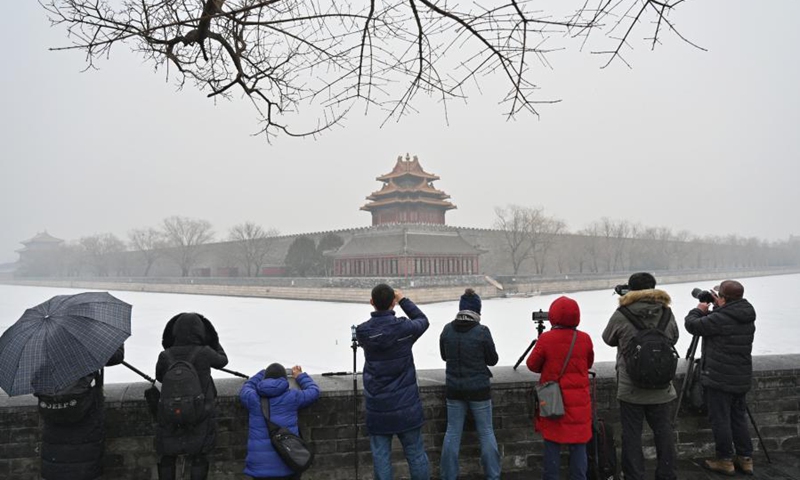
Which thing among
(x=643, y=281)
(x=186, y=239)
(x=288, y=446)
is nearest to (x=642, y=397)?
(x=643, y=281)

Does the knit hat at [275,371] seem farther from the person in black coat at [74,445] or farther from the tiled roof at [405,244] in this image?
the tiled roof at [405,244]

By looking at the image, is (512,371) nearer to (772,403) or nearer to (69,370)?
(772,403)

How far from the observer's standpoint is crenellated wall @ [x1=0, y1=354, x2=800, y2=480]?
2.90 m

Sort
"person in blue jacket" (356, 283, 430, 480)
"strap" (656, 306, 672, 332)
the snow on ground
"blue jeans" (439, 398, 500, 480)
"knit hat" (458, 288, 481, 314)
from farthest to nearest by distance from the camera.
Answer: the snow on ground → "knit hat" (458, 288, 481, 314) → "blue jeans" (439, 398, 500, 480) → "strap" (656, 306, 672, 332) → "person in blue jacket" (356, 283, 430, 480)

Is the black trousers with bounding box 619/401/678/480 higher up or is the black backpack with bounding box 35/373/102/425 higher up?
the black backpack with bounding box 35/373/102/425

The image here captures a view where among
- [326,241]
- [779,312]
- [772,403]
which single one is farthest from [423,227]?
[772,403]

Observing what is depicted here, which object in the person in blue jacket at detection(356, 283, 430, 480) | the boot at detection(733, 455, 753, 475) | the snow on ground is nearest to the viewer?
the person in blue jacket at detection(356, 283, 430, 480)

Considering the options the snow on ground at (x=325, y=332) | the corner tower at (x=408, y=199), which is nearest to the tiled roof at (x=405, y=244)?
the corner tower at (x=408, y=199)

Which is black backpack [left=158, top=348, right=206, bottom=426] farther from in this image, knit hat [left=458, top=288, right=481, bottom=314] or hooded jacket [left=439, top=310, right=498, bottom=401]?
knit hat [left=458, top=288, right=481, bottom=314]

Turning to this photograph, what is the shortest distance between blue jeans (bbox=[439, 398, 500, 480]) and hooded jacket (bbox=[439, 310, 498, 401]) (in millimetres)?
72

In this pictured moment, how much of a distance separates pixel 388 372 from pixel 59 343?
1.51 m

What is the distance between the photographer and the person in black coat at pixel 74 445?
234 cm

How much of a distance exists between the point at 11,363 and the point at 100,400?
0.43 m

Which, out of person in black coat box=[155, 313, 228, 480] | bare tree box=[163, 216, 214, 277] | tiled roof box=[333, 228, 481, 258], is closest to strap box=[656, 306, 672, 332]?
person in black coat box=[155, 313, 228, 480]
